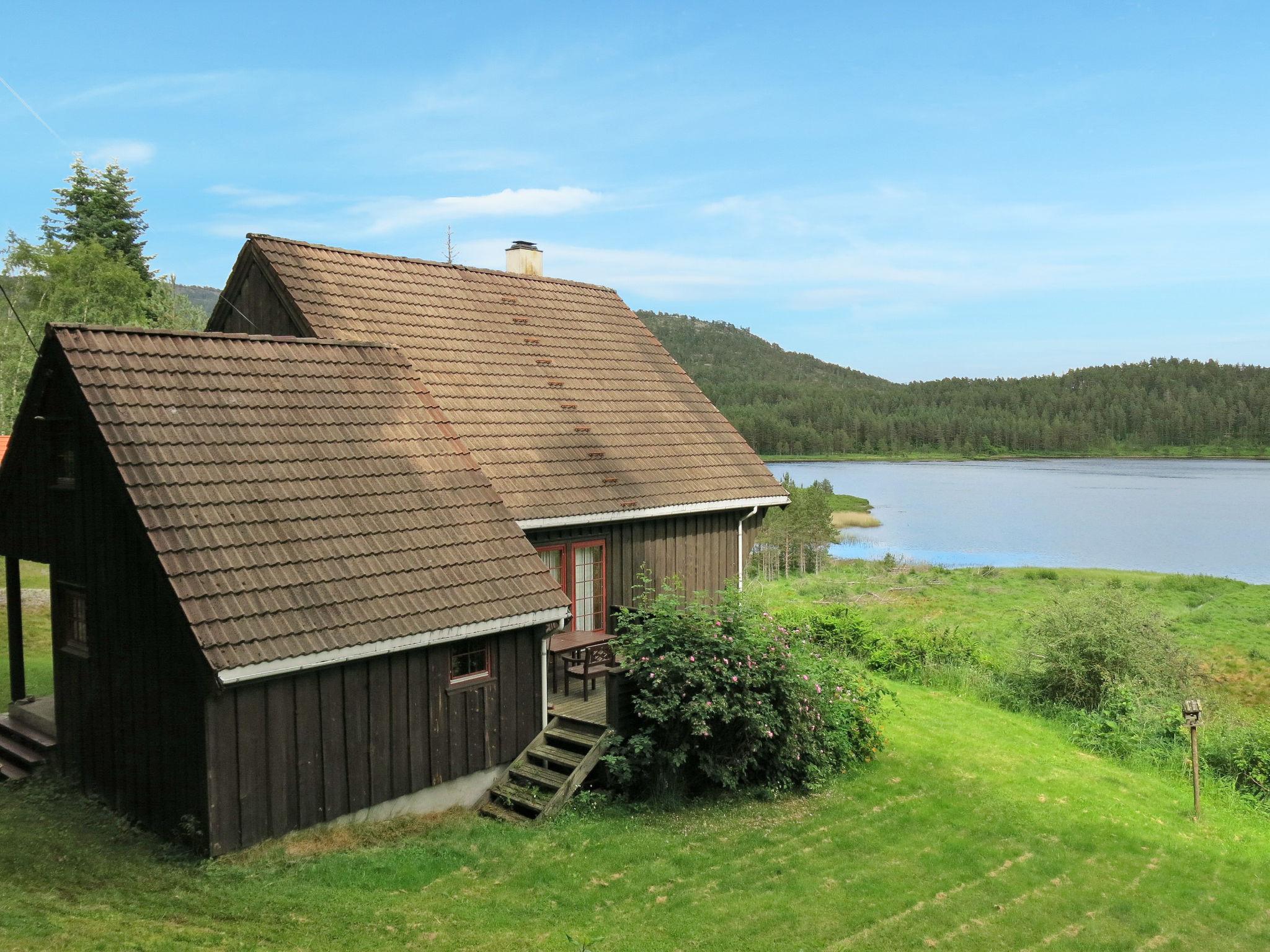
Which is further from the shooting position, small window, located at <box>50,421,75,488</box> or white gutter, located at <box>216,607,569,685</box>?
small window, located at <box>50,421,75,488</box>

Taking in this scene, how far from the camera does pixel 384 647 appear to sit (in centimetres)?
796

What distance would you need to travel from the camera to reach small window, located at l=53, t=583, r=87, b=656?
9156mm

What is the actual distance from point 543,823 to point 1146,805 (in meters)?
7.35

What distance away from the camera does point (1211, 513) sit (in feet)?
203

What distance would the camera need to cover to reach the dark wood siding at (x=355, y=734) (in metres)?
7.30

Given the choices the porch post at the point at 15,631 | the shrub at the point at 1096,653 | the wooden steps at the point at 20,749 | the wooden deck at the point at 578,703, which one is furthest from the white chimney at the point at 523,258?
the shrub at the point at 1096,653

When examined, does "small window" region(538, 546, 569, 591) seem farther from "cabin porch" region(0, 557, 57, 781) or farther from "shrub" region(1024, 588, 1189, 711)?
"shrub" region(1024, 588, 1189, 711)

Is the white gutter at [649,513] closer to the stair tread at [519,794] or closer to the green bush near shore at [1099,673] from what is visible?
the green bush near shore at [1099,673]

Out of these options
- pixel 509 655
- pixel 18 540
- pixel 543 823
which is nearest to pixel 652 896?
pixel 543 823

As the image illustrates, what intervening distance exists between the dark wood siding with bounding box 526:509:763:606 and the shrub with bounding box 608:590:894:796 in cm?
165

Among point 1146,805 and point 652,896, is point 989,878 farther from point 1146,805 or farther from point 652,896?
point 1146,805

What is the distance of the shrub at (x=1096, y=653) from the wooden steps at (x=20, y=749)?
15.4 metres

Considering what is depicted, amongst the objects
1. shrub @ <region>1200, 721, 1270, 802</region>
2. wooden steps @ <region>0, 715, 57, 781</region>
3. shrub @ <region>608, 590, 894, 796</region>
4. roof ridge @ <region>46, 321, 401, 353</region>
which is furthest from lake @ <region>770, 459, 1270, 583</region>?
wooden steps @ <region>0, 715, 57, 781</region>

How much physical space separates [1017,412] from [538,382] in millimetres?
133390
